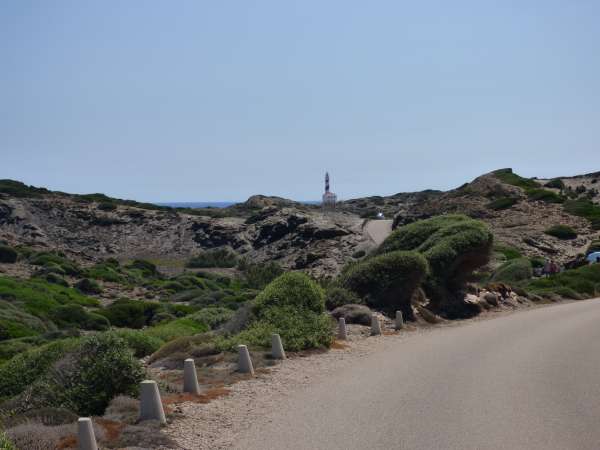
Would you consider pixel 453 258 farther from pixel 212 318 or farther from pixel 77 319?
pixel 77 319

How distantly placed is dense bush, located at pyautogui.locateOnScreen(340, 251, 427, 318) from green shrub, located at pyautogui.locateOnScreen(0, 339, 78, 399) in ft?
34.9

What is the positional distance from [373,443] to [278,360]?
19.1 feet

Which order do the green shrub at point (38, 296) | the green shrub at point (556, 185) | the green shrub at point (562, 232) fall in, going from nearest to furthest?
1. the green shrub at point (38, 296)
2. the green shrub at point (562, 232)
3. the green shrub at point (556, 185)

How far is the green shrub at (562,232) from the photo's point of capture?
166 feet

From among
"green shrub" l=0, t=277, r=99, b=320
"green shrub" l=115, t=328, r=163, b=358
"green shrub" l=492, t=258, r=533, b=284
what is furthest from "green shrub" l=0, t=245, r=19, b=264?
"green shrub" l=115, t=328, r=163, b=358

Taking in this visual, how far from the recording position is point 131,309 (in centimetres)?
3325

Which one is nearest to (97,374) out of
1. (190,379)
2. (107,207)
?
(190,379)

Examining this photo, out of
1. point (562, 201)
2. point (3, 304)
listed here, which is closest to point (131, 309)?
point (3, 304)

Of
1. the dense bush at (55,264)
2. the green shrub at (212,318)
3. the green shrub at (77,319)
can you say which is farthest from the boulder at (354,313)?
the dense bush at (55,264)

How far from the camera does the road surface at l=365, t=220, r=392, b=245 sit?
209ft

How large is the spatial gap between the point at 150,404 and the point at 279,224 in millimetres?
64447

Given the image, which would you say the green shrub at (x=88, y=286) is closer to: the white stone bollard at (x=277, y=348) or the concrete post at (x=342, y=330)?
the concrete post at (x=342, y=330)

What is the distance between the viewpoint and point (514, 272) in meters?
36.4

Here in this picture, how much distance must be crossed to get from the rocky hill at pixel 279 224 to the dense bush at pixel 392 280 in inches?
1094
